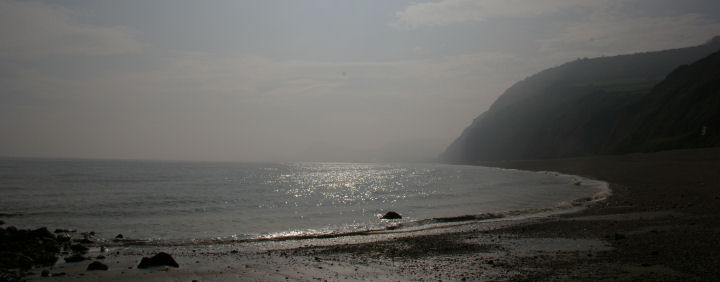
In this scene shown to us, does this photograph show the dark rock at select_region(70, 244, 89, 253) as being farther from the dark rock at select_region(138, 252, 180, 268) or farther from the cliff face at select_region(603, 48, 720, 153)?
the cliff face at select_region(603, 48, 720, 153)

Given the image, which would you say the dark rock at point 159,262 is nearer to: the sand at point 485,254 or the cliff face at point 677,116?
the sand at point 485,254

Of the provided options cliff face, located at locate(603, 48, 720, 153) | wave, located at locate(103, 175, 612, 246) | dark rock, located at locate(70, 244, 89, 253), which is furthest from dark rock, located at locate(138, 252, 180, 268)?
cliff face, located at locate(603, 48, 720, 153)

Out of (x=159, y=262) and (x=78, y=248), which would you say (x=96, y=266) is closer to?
(x=159, y=262)

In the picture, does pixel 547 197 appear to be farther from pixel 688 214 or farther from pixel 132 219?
pixel 132 219

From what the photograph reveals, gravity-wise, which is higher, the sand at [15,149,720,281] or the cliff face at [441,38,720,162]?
the cliff face at [441,38,720,162]

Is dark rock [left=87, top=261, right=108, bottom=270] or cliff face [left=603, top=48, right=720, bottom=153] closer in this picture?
dark rock [left=87, top=261, right=108, bottom=270]

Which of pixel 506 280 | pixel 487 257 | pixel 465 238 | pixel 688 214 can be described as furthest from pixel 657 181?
pixel 506 280

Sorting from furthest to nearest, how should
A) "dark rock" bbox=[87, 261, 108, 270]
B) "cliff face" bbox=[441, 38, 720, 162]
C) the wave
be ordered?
"cliff face" bbox=[441, 38, 720, 162] → the wave → "dark rock" bbox=[87, 261, 108, 270]

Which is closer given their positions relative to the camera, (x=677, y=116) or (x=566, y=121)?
(x=677, y=116)

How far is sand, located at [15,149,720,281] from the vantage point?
12711 millimetres

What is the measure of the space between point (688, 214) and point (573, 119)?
124 metres

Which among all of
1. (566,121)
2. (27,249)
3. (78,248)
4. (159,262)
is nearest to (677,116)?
(566,121)

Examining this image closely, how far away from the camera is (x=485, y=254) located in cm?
1575

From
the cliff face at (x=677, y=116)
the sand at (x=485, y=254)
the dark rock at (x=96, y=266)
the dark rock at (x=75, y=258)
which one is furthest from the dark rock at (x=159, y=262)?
the cliff face at (x=677, y=116)
